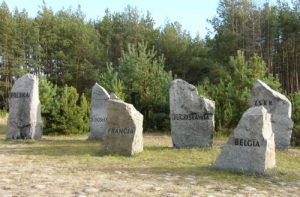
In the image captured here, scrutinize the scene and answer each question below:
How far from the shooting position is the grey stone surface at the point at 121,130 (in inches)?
432

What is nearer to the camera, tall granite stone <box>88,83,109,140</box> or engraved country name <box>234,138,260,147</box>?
engraved country name <box>234,138,260,147</box>

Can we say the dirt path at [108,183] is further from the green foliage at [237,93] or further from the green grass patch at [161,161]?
the green foliage at [237,93]

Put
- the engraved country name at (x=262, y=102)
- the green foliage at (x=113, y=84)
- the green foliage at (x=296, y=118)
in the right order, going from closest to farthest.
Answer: the engraved country name at (x=262, y=102) → the green foliage at (x=296, y=118) → the green foliage at (x=113, y=84)

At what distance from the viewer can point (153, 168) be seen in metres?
9.05

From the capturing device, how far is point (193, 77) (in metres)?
35.0

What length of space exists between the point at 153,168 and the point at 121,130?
91.1 inches

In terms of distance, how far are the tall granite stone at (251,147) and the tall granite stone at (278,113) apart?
455 centimetres

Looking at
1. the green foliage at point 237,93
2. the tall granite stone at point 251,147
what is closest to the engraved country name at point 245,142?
the tall granite stone at point 251,147

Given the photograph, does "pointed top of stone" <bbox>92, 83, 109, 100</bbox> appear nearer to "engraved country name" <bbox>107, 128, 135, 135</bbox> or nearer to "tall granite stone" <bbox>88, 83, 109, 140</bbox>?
"tall granite stone" <bbox>88, 83, 109, 140</bbox>

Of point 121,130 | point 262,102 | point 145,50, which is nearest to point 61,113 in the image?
point 145,50

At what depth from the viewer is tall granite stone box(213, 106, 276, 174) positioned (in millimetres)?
8641

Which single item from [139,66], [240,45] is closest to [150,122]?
[139,66]

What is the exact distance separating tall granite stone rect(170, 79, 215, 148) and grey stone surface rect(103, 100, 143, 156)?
223 cm

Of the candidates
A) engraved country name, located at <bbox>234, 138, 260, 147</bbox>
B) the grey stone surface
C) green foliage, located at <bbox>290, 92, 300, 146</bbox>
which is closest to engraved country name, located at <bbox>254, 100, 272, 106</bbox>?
green foliage, located at <bbox>290, 92, 300, 146</bbox>
